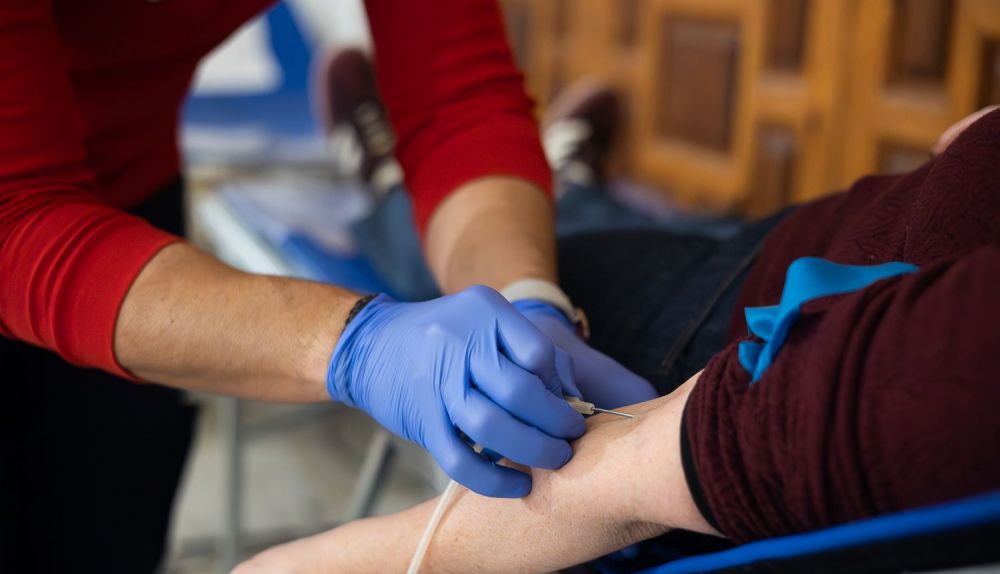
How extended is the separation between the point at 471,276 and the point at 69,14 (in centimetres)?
48

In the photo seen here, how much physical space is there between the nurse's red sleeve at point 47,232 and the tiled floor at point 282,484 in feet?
4.44

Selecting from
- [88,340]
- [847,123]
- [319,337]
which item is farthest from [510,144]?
[847,123]

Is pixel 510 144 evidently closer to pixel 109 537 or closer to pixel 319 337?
pixel 319 337

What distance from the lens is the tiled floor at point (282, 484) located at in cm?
222

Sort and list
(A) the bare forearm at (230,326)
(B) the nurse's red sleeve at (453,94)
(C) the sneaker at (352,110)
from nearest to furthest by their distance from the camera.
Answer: (A) the bare forearm at (230,326) < (B) the nurse's red sleeve at (453,94) < (C) the sneaker at (352,110)

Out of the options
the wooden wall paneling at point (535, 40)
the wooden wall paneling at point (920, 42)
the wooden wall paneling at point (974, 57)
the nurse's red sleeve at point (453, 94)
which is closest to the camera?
the nurse's red sleeve at point (453, 94)

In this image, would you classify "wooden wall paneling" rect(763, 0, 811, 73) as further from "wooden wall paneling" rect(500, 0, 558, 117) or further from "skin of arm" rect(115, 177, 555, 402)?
"skin of arm" rect(115, 177, 555, 402)

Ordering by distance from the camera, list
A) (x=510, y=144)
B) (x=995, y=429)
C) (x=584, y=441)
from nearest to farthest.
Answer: (x=995, y=429), (x=584, y=441), (x=510, y=144)

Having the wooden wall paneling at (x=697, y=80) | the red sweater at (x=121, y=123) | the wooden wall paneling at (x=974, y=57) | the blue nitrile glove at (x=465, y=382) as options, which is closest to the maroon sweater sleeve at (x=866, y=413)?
the blue nitrile glove at (x=465, y=382)

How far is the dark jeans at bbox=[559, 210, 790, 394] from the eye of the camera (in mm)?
876

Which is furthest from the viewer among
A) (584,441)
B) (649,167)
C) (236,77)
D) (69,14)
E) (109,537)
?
(236,77)

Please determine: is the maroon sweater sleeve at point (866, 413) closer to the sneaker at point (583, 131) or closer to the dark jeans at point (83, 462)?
the dark jeans at point (83, 462)

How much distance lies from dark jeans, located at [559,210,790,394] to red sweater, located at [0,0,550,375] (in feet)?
0.39

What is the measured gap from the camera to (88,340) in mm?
797
